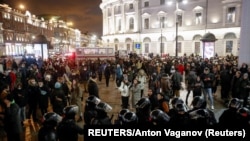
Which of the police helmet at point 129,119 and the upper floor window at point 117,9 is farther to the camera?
the upper floor window at point 117,9

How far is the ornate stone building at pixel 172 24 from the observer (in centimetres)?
4231

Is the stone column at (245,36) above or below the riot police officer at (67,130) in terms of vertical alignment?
above

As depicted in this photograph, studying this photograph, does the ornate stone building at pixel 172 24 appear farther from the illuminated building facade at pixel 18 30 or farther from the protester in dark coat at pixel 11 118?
the protester in dark coat at pixel 11 118

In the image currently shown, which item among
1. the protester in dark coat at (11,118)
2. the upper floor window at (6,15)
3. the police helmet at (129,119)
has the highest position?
the upper floor window at (6,15)

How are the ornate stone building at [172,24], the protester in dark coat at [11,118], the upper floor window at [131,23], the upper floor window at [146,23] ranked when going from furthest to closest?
the upper floor window at [131,23], the upper floor window at [146,23], the ornate stone building at [172,24], the protester in dark coat at [11,118]

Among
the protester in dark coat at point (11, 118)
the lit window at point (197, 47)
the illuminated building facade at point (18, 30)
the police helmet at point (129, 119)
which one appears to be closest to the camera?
the police helmet at point (129, 119)

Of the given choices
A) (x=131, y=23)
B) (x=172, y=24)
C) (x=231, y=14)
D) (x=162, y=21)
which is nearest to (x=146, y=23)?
(x=162, y=21)

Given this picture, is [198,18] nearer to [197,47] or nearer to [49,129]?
[197,47]

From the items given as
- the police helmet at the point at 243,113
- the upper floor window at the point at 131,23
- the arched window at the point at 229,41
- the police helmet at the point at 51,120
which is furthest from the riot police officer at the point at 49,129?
the upper floor window at the point at 131,23

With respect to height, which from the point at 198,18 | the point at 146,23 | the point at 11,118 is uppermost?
the point at 146,23

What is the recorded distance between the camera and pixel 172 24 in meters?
49.6

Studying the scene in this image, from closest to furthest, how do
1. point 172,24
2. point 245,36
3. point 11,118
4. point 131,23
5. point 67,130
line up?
point 67,130, point 11,118, point 245,36, point 172,24, point 131,23

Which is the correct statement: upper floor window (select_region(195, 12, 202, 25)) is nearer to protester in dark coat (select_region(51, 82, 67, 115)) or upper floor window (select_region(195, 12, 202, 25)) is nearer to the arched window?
the arched window

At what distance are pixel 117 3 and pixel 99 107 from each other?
190 ft
